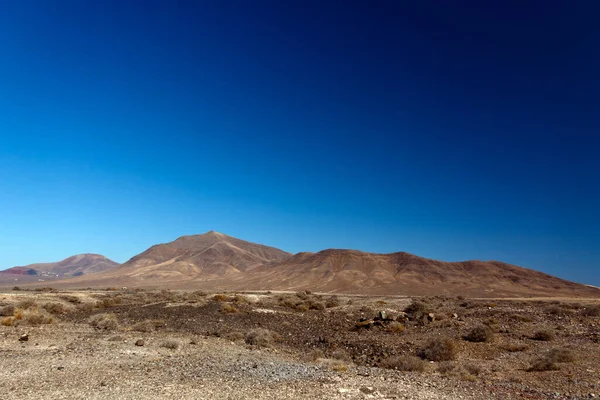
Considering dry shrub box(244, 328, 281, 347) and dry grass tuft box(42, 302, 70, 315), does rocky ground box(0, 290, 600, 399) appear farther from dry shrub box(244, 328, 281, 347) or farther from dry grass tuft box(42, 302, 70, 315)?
dry grass tuft box(42, 302, 70, 315)

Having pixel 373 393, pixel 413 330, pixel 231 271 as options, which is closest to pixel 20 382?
pixel 373 393

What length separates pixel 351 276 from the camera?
111125 millimetres

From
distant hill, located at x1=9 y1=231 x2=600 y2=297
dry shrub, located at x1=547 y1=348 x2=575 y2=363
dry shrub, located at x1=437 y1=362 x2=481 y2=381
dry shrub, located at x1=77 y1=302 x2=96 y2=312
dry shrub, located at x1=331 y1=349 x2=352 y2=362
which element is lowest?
dry shrub, located at x1=77 y1=302 x2=96 y2=312

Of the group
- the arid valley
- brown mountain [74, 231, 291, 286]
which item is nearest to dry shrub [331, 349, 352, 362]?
the arid valley

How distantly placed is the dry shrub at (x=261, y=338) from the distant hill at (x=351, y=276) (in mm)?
65735

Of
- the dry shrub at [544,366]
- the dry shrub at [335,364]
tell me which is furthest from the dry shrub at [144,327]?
the dry shrub at [544,366]

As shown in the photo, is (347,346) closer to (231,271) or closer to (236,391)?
(236,391)

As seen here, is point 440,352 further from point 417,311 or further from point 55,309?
point 55,309

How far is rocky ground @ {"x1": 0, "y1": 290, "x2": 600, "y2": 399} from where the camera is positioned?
450 inches

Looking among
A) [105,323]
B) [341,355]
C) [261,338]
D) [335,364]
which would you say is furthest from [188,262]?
[335,364]

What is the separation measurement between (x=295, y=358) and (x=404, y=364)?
15.8 ft

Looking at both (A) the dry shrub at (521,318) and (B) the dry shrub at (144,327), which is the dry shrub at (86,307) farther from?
(A) the dry shrub at (521,318)

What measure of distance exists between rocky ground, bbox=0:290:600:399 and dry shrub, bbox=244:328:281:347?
0.07 metres

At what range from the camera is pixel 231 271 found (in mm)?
148500
